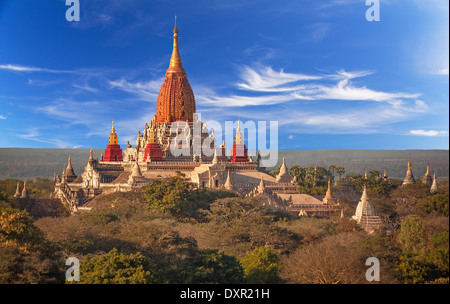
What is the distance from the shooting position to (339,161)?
189 meters

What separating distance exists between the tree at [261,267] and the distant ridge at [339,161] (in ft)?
34.2

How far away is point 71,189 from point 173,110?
18089mm

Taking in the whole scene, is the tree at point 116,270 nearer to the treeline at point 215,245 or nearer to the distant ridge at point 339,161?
the treeline at point 215,245

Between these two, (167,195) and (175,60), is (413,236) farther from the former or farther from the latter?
(175,60)

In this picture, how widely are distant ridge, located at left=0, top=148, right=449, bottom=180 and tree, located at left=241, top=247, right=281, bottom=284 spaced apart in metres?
10.4

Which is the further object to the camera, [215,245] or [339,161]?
[339,161]

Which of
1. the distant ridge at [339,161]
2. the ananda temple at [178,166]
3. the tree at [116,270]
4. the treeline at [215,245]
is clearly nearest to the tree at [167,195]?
the treeline at [215,245]

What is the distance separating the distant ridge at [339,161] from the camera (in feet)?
137

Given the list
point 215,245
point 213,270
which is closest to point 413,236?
point 215,245

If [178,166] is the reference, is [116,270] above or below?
below

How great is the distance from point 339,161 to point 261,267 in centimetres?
16170

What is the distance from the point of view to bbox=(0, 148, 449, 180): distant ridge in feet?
137
